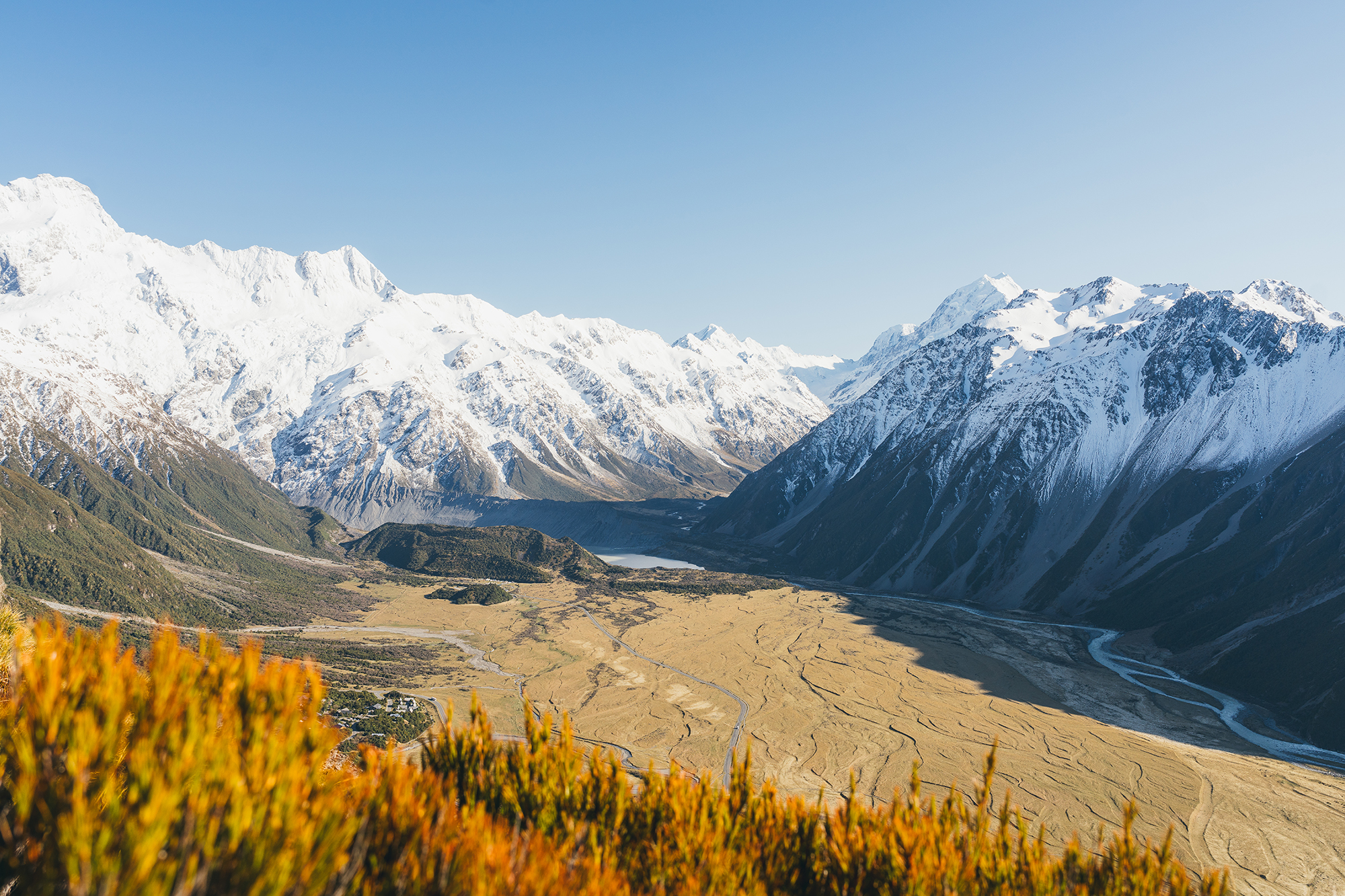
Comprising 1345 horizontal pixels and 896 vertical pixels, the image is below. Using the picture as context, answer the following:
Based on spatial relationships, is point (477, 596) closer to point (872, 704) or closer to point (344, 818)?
point (872, 704)

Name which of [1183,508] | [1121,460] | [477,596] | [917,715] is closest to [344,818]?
[917,715]

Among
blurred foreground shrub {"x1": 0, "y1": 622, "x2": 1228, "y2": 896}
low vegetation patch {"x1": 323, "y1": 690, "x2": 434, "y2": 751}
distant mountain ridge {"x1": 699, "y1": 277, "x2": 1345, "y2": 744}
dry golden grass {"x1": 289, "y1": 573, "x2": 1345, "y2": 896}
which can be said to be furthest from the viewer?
distant mountain ridge {"x1": 699, "y1": 277, "x2": 1345, "y2": 744}

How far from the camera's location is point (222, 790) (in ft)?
38.3

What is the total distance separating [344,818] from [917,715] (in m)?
80.0

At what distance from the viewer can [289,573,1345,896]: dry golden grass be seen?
55.4 metres

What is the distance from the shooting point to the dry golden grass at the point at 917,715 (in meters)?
55.4

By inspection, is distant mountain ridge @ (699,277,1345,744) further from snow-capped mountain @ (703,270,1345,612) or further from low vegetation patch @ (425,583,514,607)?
low vegetation patch @ (425,583,514,607)

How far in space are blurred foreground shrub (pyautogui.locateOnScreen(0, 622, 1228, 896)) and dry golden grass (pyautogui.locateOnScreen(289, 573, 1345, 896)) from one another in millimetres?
12133

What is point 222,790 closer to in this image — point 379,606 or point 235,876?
point 235,876

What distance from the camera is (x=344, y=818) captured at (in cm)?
1398

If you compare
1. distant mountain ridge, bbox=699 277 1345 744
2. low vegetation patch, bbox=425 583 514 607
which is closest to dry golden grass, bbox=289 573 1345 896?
low vegetation patch, bbox=425 583 514 607

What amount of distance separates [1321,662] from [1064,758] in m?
45.9

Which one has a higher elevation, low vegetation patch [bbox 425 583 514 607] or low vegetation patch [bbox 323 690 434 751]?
low vegetation patch [bbox 323 690 434 751]

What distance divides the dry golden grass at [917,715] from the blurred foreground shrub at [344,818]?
39.8ft
